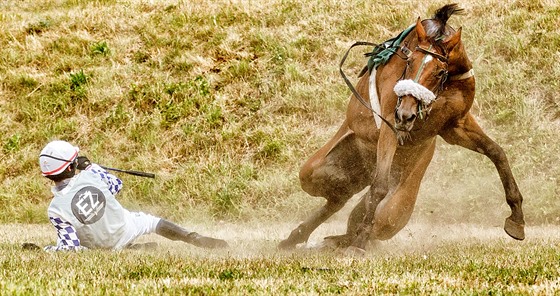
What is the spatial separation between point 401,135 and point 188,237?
2.47 meters

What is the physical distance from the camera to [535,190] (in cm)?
1268

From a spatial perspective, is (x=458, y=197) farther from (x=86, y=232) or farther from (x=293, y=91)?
(x=86, y=232)

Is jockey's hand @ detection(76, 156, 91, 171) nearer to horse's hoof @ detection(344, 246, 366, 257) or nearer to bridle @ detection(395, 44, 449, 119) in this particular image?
horse's hoof @ detection(344, 246, 366, 257)

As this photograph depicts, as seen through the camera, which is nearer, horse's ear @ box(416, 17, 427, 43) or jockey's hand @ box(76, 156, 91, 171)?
horse's ear @ box(416, 17, 427, 43)

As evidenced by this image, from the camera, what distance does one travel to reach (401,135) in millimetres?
7227

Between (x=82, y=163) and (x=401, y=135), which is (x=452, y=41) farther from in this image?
(x=82, y=163)

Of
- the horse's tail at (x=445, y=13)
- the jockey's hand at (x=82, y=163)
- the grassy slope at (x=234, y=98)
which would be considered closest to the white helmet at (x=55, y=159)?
the jockey's hand at (x=82, y=163)

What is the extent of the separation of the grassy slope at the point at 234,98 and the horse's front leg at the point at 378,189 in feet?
18.9

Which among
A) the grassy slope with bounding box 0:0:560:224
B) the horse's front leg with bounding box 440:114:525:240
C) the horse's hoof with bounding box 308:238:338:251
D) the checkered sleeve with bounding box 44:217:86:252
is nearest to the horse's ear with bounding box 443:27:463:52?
the horse's front leg with bounding box 440:114:525:240

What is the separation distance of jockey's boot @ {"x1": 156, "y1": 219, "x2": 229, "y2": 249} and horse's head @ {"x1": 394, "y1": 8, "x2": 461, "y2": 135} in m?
2.21

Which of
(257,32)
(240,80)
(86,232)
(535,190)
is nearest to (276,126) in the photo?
(240,80)

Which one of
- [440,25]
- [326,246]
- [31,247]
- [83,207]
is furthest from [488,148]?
[31,247]

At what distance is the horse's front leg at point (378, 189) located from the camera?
7.25 metres

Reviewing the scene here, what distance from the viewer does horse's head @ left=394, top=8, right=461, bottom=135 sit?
6832mm
